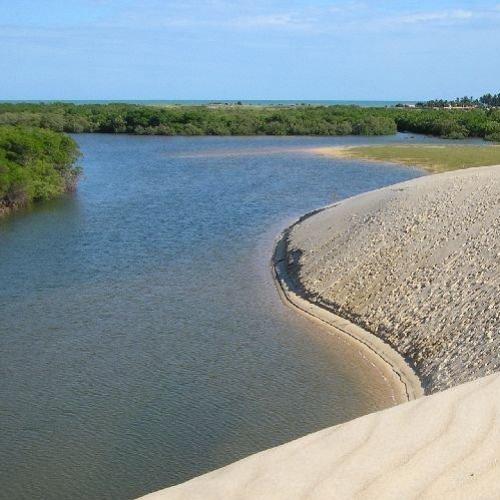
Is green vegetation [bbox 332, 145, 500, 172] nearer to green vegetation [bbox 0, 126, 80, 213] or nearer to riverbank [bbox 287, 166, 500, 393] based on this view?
riverbank [bbox 287, 166, 500, 393]

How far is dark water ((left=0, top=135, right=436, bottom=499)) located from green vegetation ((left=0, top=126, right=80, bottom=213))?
2.19m

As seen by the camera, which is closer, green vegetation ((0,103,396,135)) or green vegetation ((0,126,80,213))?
green vegetation ((0,126,80,213))

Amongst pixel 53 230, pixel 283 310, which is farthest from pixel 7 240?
pixel 283 310

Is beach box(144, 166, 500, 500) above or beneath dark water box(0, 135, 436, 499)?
above

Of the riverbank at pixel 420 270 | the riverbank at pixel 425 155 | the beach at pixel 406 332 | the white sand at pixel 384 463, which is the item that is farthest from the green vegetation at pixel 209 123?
the white sand at pixel 384 463

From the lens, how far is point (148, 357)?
13531 mm

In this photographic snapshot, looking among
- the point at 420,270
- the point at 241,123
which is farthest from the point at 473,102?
the point at 420,270

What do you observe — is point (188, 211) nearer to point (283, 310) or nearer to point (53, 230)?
point (53, 230)

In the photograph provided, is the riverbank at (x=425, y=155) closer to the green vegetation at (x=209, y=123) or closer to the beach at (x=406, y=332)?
the green vegetation at (x=209, y=123)

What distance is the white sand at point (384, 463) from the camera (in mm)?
3416

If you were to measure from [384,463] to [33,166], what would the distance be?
32463mm

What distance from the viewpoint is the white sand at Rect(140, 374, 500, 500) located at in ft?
11.2

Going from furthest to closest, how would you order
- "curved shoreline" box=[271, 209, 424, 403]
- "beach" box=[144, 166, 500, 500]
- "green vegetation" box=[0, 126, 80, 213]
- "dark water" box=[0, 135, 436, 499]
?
"green vegetation" box=[0, 126, 80, 213]
"curved shoreline" box=[271, 209, 424, 403]
"dark water" box=[0, 135, 436, 499]
"beach" box=[144, 166, 500, 500]

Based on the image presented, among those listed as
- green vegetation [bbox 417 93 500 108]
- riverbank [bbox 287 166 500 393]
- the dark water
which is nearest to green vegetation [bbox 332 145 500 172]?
the dark water
